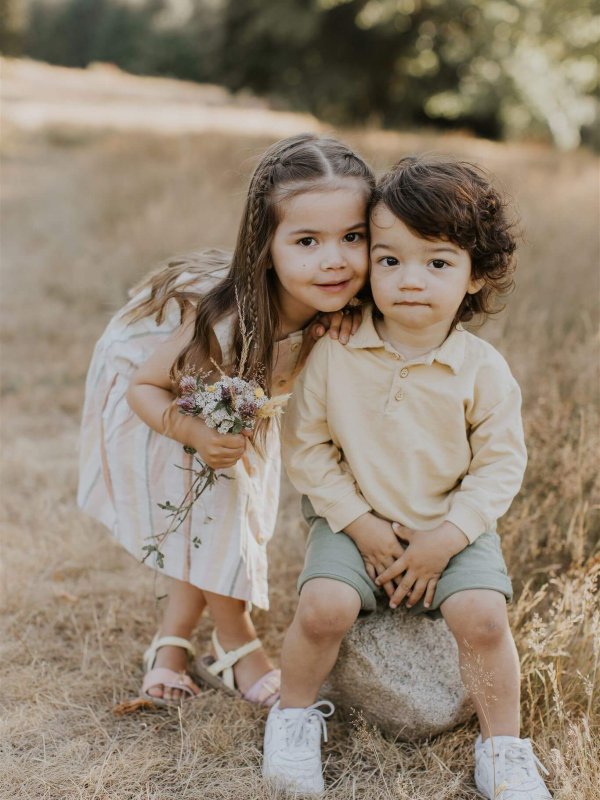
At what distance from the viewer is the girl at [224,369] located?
2.15m

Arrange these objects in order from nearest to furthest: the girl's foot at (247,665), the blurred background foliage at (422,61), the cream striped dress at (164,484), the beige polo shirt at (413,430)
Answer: the beige polo shirt at (413,430), the cream striped dress at (164,484), the girl's foot at (247,665), the blurred background foliage at (422,61)

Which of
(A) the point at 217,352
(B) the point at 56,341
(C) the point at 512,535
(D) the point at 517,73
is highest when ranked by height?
(D) the point at 517,73

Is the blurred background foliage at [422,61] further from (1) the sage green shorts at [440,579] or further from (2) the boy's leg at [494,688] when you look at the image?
(2) the boy's leg at [494,688]

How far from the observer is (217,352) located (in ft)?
7.43

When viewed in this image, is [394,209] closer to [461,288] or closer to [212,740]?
[461,288]

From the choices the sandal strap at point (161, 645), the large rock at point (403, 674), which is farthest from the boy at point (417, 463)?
the sandal strap at point (161, 645)

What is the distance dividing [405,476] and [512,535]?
654 mm

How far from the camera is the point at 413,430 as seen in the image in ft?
7.13

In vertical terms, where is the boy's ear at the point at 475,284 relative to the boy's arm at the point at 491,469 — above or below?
above

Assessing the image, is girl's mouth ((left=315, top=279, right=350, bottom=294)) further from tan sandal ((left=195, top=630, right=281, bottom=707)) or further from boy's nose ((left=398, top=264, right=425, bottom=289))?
tan sandal ((left=195, top=630, right=281, bottom=707))

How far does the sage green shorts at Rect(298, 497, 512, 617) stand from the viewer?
81.4 inches

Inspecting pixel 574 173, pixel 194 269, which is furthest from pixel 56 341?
pixel 574 173

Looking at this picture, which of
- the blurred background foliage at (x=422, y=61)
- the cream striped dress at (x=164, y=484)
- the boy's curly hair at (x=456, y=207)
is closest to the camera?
the boy's curly hair at (x=456, y=207)

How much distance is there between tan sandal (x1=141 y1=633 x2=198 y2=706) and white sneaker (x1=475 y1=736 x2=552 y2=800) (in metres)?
0.91
